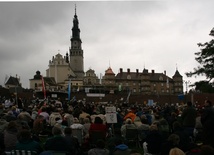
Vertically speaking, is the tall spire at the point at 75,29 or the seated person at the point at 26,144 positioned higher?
the tall spire at the point at 75,29

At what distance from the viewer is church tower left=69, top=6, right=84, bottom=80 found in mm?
138125

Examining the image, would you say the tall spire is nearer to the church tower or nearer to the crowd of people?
the church tower

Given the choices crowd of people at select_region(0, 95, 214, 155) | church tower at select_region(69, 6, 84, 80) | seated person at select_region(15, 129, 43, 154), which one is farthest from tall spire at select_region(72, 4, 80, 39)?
seated person at select_region(15, 129, 43, 154)

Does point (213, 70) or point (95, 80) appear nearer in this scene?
point (213, 70)

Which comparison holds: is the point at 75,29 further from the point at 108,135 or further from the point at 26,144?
the point at 26,144

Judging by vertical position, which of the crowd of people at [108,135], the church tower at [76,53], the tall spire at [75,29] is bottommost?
the crowd of people at [108,135]

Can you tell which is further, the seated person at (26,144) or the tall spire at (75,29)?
the tall spire at (75,29)

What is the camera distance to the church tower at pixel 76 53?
138125mm

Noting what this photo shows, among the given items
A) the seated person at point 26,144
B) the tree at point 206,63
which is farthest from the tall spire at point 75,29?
the seated person at point 26,144

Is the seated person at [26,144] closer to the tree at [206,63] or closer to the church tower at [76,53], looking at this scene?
the tree at [206,63]

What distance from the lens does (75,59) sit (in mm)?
141000

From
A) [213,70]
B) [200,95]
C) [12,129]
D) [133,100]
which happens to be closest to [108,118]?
[12,129]

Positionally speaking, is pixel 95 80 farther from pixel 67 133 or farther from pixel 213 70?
pixel 67 133

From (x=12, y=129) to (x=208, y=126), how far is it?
578 centimetres
